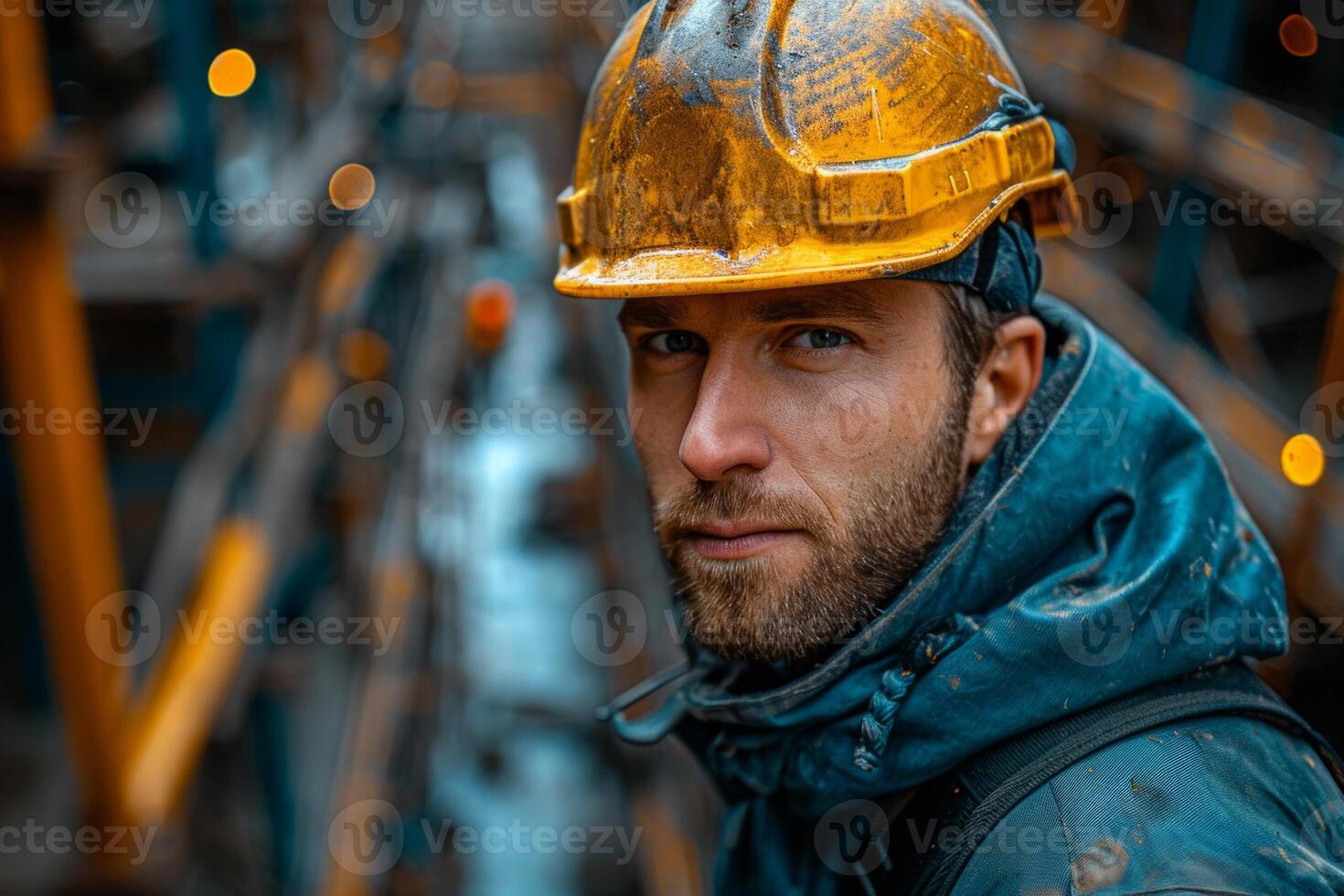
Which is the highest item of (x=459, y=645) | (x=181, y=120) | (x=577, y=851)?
(x=181, y=120)

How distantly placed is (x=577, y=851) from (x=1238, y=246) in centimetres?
708

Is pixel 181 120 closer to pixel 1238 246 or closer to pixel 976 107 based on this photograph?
pixel 976 107

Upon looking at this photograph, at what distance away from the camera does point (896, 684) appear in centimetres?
158

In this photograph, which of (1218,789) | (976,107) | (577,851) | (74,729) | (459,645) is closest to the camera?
(1218,789)

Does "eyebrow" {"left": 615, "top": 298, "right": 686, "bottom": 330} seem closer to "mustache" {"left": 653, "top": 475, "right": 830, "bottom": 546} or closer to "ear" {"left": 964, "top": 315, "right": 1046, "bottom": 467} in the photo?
"mustache" {"left": 653, "top": 475, "right": 830, "bottom": 546}

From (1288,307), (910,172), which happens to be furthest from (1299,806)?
(1288,307)

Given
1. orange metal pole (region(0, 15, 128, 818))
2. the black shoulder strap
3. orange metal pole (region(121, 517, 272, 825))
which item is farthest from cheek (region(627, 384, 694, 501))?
orange metal pole (region(121, 517, 272, 825))

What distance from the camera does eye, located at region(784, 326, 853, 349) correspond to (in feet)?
5.82

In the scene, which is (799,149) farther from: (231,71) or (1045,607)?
(231,71)

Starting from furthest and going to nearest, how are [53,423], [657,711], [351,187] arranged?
→ [351,187] → [53,423] → [657,711]

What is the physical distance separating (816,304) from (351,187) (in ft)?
14.3

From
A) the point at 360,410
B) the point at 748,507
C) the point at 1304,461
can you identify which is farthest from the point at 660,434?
the point at 1304,461

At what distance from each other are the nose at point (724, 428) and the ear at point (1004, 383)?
373mm

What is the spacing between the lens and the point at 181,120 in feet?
13.4
